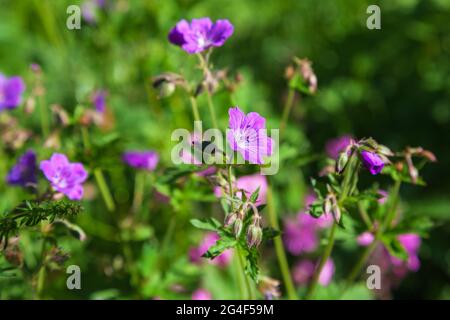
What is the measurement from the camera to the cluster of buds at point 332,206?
208cm

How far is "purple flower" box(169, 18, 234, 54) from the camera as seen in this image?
228 cm

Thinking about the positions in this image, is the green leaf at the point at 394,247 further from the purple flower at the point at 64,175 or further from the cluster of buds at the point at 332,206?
the purple flower at the point at 64,175

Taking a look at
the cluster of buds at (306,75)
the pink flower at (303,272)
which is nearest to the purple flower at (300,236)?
the pink flower at (303,272)

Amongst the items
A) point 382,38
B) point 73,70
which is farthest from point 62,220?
point 382,38

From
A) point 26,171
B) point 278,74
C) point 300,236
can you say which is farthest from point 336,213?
point 278,74

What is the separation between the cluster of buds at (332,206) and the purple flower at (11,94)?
1.77m

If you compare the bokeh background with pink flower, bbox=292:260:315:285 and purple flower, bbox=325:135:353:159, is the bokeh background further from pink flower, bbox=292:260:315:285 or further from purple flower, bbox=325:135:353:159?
pink flower, bbox=292:260:315:285

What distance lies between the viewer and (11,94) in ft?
10.6

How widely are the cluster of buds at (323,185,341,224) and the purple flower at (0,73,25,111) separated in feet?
5.80

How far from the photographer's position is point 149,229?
3135 mm

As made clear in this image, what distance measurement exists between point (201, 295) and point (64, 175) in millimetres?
1074

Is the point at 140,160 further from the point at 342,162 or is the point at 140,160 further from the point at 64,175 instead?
the point at 342,162

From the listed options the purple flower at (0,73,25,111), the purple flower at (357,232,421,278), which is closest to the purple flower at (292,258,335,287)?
the purple flower at (357,232,421,278)

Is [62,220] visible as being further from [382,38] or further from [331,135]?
[382,38]
